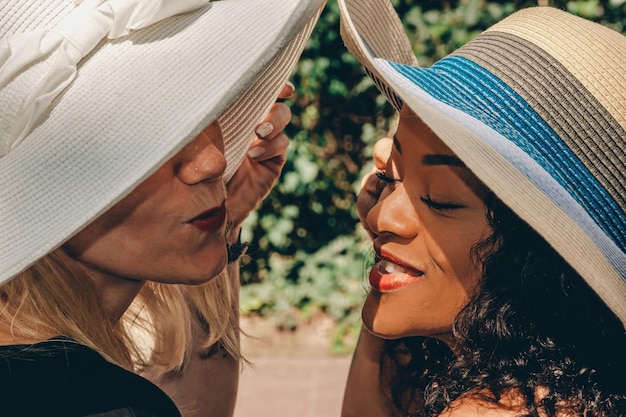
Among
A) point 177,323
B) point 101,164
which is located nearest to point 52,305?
point 101,164

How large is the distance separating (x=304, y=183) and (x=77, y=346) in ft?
12.1

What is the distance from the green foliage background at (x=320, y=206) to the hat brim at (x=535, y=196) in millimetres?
3512

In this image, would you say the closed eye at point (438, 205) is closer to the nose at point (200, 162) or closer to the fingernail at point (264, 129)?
the nose at point (200, 162)

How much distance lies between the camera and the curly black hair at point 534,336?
Result: 5.15 feet

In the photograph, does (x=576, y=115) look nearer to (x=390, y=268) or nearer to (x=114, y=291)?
(x=390, y=268)

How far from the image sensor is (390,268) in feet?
5.81

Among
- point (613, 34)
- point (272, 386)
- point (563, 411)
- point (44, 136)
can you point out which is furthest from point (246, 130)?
point (272, 386)

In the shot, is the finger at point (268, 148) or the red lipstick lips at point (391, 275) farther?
the finger at point (268, 148)

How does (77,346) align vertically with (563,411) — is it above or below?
above

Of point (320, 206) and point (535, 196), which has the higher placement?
point (535, 196)

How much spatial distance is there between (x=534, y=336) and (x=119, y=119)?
92cm

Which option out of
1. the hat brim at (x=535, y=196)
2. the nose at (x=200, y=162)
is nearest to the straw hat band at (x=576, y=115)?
the hat brim at (x=535, y=196)

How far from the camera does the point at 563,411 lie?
154 cm

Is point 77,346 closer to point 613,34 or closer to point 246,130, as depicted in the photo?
point 246,130
